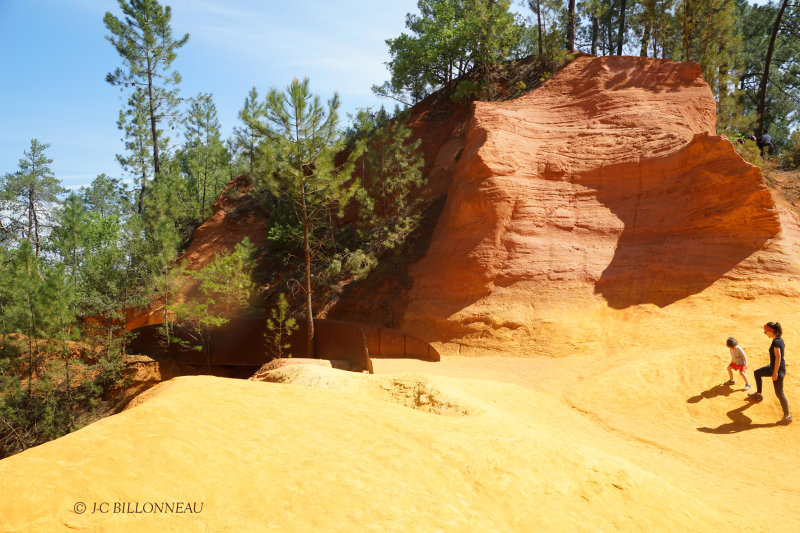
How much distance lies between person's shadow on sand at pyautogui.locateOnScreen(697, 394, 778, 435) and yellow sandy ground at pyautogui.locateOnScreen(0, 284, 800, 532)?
3cm

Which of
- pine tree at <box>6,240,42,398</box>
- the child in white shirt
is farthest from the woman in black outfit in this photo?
pine tree at <box>6,240,42,398</box>

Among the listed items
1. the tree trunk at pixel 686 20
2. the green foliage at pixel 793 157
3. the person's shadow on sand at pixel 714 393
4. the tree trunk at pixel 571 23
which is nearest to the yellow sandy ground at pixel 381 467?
the person's shadow on sand at pixel 714 393

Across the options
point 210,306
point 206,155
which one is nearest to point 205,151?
point 206,155

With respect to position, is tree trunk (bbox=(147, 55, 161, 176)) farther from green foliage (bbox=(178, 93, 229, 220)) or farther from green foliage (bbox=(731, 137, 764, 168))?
green foliage (bbox=(731, 137, 764, 168))

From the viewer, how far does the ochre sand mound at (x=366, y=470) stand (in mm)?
3576

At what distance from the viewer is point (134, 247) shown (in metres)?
23.3

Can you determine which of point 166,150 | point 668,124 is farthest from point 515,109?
point 166,150

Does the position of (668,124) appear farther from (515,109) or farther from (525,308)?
(525,308)

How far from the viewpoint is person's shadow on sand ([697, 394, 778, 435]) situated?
9688 mm

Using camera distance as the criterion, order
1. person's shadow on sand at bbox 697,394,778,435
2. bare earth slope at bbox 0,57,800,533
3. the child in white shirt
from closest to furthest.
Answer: bare earth slope at bbox 0,57,800,533
person's shadow on sand at bbox 697,394,778,435
the child in white shirt

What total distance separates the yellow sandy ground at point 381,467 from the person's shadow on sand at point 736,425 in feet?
0.11

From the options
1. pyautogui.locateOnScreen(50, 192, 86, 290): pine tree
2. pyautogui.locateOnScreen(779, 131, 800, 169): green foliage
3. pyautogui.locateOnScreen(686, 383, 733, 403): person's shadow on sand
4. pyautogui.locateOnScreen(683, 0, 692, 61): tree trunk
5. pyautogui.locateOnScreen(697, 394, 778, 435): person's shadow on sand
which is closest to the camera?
pyautogui.locateOnScreen(697, 394, 778, 435): person's shadow on sand

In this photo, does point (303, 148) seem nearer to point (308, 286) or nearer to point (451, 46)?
point (308, 286)

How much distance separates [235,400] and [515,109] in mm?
20264
